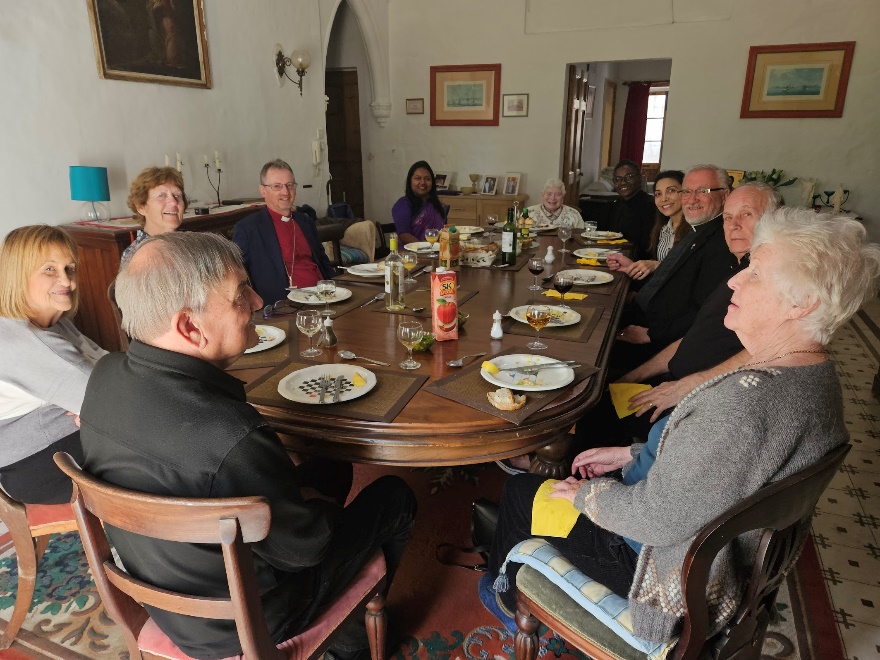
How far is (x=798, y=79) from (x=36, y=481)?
7021 mm

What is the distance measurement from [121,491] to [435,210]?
4.26 m

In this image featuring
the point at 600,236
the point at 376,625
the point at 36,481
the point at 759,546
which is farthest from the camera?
the point at 600,236

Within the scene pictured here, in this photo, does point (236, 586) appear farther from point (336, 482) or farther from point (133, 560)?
point (336, 482)

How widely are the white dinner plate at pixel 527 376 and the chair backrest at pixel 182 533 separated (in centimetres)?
79

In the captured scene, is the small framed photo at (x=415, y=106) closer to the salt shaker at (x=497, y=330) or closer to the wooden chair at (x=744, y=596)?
the salt shaker at (x=497, y=330)

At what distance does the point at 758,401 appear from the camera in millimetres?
1012

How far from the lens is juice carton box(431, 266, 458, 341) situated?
1.80 metres

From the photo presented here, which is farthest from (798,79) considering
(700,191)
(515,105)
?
(700,191)

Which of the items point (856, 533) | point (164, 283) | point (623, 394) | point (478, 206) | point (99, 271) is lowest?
point (856, 533)

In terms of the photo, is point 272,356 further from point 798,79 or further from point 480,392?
point 798,79

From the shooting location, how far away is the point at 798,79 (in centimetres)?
583

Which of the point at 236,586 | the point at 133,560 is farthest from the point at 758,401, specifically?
the point at 133,560

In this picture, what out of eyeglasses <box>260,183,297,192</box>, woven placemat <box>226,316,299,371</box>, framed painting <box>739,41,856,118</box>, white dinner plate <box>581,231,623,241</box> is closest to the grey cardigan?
woven placemat <box>226,316,299,371</box>

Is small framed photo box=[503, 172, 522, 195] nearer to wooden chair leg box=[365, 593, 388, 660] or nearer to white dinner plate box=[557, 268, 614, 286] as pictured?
white dinner plate box=[557, 268, 614, 286]
